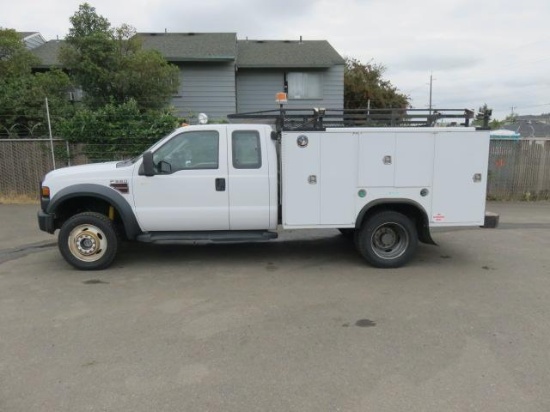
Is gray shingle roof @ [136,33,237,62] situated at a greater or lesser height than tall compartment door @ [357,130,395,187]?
greater

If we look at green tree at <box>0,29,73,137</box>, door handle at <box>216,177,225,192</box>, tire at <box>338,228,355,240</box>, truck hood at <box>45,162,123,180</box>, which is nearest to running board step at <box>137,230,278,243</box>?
door handle at <box>216,177,225,192</box>

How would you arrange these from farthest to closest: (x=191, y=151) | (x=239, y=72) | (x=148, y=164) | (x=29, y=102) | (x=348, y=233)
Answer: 1. (x=239, y=72)
2. (x=29, y=102)
3. (x=348, y=233)
4. (x=191, y=151)
5. (x=148, y=164)

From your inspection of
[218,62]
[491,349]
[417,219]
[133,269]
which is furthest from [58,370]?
[218,62]

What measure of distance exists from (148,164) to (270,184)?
63.8 inches

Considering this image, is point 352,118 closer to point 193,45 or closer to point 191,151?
point 191,151

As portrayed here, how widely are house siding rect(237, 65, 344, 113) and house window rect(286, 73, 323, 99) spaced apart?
0.52 feet

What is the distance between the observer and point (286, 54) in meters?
19.4

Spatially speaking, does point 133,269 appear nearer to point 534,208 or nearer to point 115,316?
point 115,316

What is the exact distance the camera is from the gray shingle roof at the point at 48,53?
1717cm

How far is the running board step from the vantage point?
637 centimetres

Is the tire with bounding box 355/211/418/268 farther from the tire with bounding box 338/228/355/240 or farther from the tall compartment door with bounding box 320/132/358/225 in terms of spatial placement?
the tire with bounding box 338/228/355/240

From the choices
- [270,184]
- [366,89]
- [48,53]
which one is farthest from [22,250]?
[366,89]

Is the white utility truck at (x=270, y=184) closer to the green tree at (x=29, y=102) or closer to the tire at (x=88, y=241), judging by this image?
the tire at (x=88, y=241)

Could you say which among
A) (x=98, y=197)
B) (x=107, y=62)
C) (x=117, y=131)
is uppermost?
(x=107, y=62)
